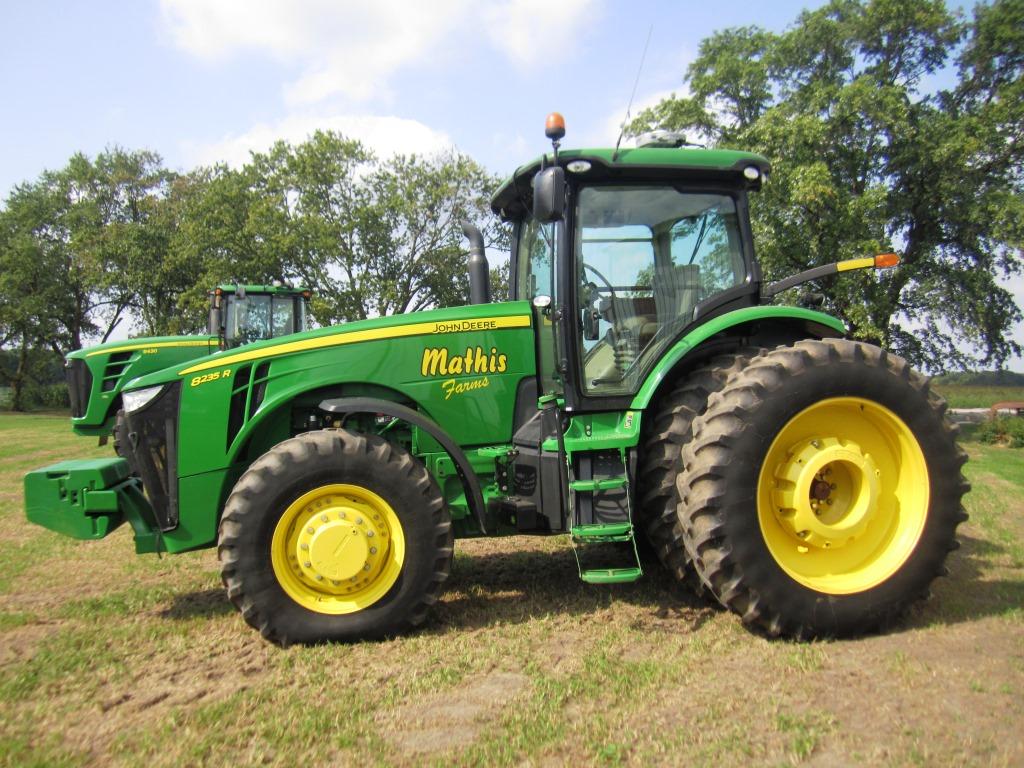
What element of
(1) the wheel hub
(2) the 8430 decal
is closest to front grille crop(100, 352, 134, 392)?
(2) the 8430 decal

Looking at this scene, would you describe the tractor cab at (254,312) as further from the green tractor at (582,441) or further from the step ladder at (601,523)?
the step ladder at (601,523)

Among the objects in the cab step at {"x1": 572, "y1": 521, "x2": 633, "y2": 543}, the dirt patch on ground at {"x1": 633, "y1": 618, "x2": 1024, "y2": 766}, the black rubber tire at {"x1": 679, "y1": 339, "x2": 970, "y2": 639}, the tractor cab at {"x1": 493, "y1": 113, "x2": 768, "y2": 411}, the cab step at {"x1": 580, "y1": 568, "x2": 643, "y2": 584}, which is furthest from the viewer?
the tractor cab at {"x1": 493, "y1": 113, "x2": 768, "y2": 411}

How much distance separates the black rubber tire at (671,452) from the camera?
152 inches

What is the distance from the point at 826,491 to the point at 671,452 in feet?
2.77

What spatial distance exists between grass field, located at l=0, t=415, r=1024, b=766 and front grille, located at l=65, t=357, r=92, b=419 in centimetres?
495

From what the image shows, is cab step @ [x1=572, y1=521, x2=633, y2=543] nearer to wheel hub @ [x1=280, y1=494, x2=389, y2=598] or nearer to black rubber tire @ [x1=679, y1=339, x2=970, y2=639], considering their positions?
black rubber tire @ [x1=679, y1=339, x2=970, y2=639]

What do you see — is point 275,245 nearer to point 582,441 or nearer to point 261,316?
point 261,316

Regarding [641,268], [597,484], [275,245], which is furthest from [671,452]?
[275,245]

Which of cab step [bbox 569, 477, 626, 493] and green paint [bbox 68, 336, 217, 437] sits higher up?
green paint [bbox 68, 336, 217, 437]

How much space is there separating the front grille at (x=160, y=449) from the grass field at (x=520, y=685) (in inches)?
26.5

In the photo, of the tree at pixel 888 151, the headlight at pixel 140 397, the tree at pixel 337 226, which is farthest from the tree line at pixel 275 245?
the headlight at pixel 140 397

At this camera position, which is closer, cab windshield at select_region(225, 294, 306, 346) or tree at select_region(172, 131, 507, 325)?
cab windshield at select_region(225, 294, 306, 346)

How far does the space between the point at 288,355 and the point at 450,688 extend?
202cm

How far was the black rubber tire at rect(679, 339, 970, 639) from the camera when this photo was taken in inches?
137
